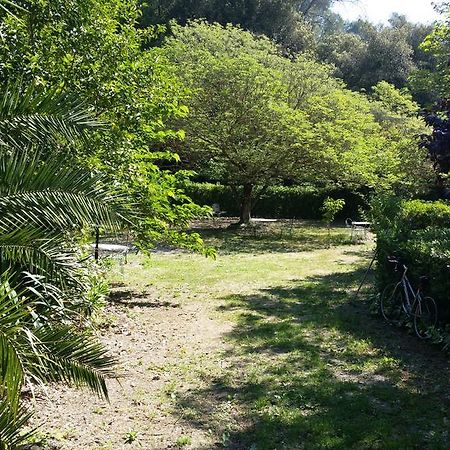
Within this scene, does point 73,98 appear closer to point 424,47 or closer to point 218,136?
point 424,47

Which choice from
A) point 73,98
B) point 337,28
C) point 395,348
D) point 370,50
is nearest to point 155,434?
point 73,98

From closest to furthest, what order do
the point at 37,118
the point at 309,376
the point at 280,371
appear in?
1. the point at 37,118
2. the point at 309,376
3. the point at 280,371

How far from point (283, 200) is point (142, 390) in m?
23.9

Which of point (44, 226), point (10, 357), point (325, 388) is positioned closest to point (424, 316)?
point (325, 388)

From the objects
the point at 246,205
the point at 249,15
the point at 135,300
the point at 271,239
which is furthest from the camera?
the point at 249,15

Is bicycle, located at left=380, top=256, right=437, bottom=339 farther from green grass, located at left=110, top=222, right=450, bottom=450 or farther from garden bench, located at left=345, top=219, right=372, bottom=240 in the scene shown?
garden bench, located at left=345, top=219, right=372, bottom=240

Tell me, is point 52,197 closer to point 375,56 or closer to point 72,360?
point 72,360

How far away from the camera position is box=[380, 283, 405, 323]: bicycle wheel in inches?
295

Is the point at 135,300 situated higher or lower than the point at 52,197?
lower

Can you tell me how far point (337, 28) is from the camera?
5797cm

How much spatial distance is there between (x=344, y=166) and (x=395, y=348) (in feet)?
42.4

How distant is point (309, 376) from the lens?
5434 mm

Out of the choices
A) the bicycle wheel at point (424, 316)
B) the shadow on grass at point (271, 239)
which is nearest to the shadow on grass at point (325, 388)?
the bicycle wheel at point (424, 316)

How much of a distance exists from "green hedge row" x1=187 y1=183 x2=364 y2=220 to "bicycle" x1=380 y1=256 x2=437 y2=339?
20.4 m
